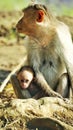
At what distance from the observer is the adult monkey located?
763cm

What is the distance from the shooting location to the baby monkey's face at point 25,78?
772 cm

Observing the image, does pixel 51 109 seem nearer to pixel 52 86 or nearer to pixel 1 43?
pixel 52 86

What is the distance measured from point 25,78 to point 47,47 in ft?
1.90

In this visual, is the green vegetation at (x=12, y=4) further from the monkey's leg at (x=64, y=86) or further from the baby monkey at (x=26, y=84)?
the monkey's leg at (x=64, y=86)

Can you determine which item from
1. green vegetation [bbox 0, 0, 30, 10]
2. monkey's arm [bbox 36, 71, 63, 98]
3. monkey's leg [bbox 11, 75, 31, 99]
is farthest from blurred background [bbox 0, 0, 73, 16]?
monkey's arm [bbox 36, 71, 63, 98]

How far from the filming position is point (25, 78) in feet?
25.3

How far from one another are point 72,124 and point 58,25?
5.95 ft

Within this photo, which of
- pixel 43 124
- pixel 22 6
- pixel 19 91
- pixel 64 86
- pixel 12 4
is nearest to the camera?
pixel 43 124

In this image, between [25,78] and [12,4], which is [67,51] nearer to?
[25,78]

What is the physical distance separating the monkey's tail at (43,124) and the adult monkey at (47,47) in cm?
121

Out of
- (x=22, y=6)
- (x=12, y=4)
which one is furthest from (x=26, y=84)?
(x=12, y=4)

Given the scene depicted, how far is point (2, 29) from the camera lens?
14391 millimetres

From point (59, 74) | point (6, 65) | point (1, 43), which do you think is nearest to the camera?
point (59, 74)

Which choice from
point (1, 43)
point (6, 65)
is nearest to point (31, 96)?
Answer: point (6, 65)
